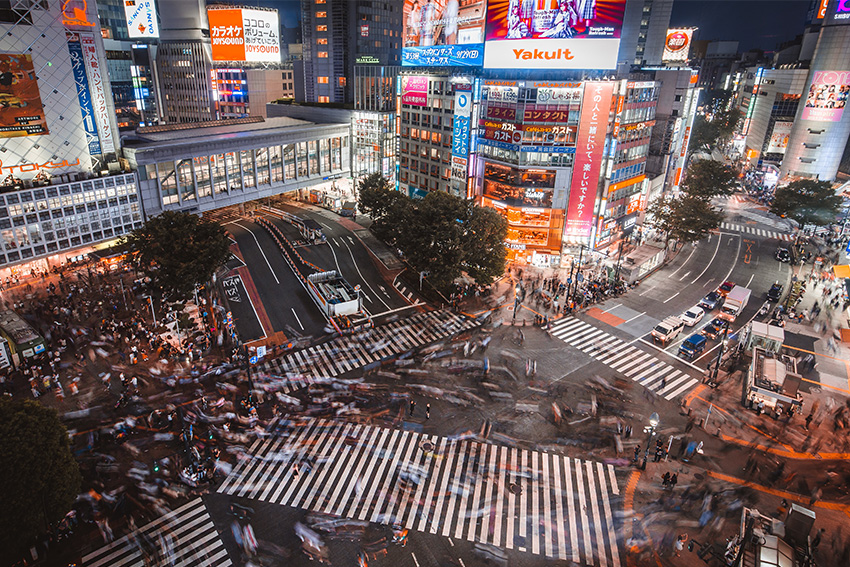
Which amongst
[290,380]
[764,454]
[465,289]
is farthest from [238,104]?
[764,454]

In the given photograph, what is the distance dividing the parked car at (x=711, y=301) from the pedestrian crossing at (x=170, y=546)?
191 ft

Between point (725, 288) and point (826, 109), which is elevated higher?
point (826, 109)

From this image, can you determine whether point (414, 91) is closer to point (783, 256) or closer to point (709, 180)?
point (709, 180)

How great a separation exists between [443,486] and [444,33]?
74.9 metres

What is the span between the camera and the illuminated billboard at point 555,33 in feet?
202

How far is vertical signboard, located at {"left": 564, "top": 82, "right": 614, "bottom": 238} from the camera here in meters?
64.7

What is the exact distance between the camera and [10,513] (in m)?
24.5

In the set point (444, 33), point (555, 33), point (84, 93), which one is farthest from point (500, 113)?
point (84, 93)

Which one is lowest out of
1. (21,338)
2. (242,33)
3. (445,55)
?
Result: (21,338)

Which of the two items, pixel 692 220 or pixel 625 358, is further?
pixel 692 220

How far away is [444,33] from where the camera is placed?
81.2m

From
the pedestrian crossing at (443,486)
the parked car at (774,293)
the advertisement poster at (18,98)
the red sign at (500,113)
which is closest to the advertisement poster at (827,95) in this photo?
the parked car at (774,293)

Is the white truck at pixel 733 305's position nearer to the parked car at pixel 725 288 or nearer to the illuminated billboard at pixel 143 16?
the parked car at pixel 725 288

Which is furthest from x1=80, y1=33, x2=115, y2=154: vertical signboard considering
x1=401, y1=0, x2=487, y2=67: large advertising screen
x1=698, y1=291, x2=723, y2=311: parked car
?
x1=698, y1=291, x2=723, y2=311: parked car
